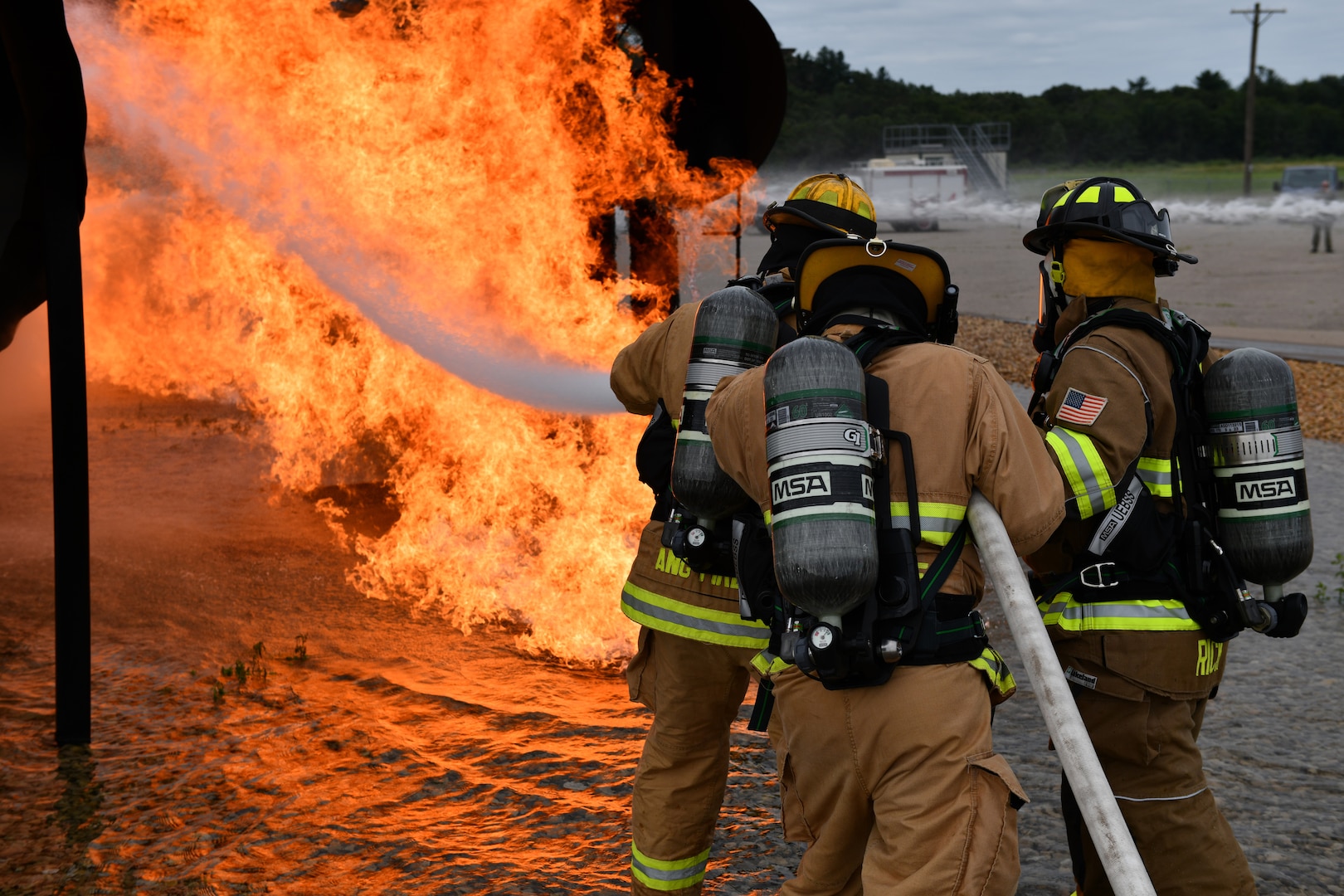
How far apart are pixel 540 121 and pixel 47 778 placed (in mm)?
4367

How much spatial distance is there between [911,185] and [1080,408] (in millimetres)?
35631

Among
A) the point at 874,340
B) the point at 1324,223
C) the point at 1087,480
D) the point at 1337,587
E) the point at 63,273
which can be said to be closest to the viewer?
the point at 874,340

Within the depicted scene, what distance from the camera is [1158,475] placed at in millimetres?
2848

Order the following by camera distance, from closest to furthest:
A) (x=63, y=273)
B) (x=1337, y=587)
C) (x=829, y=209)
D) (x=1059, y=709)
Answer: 1. (x=1059, y=709)
2. (x=829, y=209)
3. (x=63, y=273)
4. (x=1337, y=587)

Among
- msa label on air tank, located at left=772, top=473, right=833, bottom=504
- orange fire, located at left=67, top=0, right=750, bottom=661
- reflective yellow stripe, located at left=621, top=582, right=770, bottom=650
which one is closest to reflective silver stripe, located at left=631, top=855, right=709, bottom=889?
reflective yellow stripe, located at left=621, top=582, right=770, bottom=650

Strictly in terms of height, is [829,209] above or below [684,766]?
above

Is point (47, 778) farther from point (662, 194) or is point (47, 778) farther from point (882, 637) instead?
point (662, 194)

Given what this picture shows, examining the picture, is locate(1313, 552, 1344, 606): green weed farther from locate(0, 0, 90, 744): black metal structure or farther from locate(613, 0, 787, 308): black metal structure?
locate(0, 0, 90, 744): black metal structure

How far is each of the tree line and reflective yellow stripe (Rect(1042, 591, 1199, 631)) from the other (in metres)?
43.7

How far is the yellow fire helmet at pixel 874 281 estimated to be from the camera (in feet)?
8.15

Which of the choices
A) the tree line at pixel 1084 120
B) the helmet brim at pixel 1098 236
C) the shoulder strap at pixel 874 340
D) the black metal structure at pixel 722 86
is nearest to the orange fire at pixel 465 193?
the black metal structure at pixel 722 86

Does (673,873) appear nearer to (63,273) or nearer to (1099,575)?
(1099,575)

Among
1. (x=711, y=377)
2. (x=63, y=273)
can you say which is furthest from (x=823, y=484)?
(x=63, y=273)

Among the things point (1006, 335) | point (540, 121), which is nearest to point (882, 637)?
point (540, 121)
